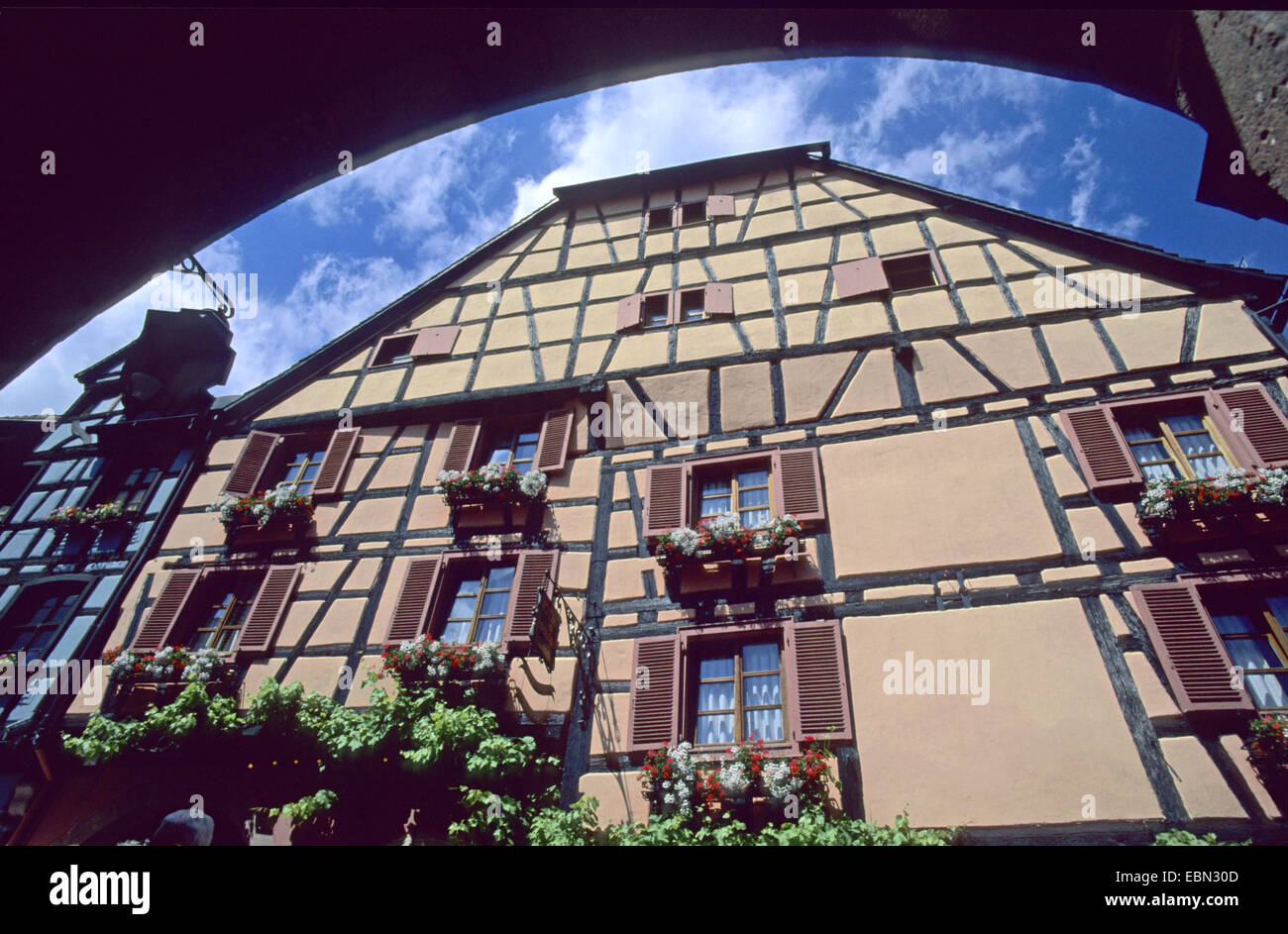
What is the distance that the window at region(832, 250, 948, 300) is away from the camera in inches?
426

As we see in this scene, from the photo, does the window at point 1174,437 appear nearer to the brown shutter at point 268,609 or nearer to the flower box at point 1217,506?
the flower box at point 1217,506

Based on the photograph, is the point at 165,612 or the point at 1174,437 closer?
the point at 1174,437

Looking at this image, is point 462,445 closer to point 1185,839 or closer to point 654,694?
point 654,694

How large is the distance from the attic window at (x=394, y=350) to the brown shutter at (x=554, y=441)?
138 inches

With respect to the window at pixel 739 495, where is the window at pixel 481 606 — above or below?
below

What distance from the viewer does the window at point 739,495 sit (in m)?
9.27

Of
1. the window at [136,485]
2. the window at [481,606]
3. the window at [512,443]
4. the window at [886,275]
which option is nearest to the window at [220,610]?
the window at [136,485]

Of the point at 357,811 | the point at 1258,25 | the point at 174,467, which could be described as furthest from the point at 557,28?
the point at 174,467

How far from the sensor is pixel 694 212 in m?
13.7

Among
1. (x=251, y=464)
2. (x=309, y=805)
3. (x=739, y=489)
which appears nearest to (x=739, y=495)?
(x=739, y=489)

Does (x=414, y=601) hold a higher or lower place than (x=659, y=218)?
lower

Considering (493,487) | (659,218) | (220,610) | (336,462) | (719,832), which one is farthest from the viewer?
(659,218)

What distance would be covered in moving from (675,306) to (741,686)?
619 cm

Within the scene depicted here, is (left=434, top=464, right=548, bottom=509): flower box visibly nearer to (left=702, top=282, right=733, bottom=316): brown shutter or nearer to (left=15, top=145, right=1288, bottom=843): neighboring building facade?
(left=15, top=145, right=1288, bottom=843): neighboring building facade
